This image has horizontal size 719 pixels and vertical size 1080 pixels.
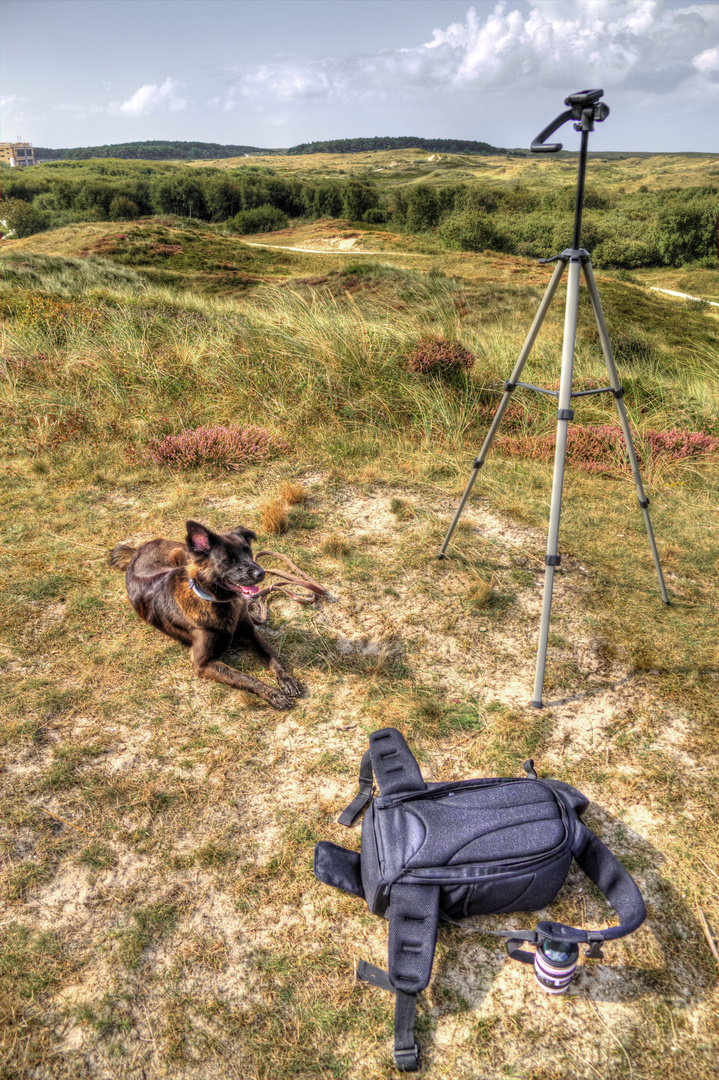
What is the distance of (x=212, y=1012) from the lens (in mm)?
2176

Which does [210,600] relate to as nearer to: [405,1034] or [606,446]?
[405,1034]

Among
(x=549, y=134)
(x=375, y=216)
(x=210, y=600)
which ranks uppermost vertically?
(x=375, y=216)

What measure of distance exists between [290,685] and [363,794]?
1.00 m

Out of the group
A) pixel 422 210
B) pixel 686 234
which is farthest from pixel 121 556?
pixel 422 210

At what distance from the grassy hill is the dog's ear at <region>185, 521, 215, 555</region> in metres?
1.00

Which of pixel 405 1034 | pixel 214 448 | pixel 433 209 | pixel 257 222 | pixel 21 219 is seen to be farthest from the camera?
pixel 257 222

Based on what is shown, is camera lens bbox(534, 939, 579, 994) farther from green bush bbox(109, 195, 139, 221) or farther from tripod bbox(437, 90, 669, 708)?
green bush bbox(109, 195, 139, 221)

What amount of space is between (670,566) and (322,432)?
4.39m

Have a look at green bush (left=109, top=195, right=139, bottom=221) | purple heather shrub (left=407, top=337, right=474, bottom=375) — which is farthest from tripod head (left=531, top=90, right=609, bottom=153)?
green bush (left=109, top=195, right=139, bottom=221)

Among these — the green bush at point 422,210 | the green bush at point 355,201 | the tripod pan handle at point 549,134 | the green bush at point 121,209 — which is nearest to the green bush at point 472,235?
the green bush at point 422,210

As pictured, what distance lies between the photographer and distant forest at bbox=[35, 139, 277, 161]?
154 metres

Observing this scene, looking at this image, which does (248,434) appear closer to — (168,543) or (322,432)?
(322,432)

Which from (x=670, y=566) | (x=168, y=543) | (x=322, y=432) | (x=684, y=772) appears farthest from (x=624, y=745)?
(x=322, y=432)

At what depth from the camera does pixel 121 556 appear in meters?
5.05
